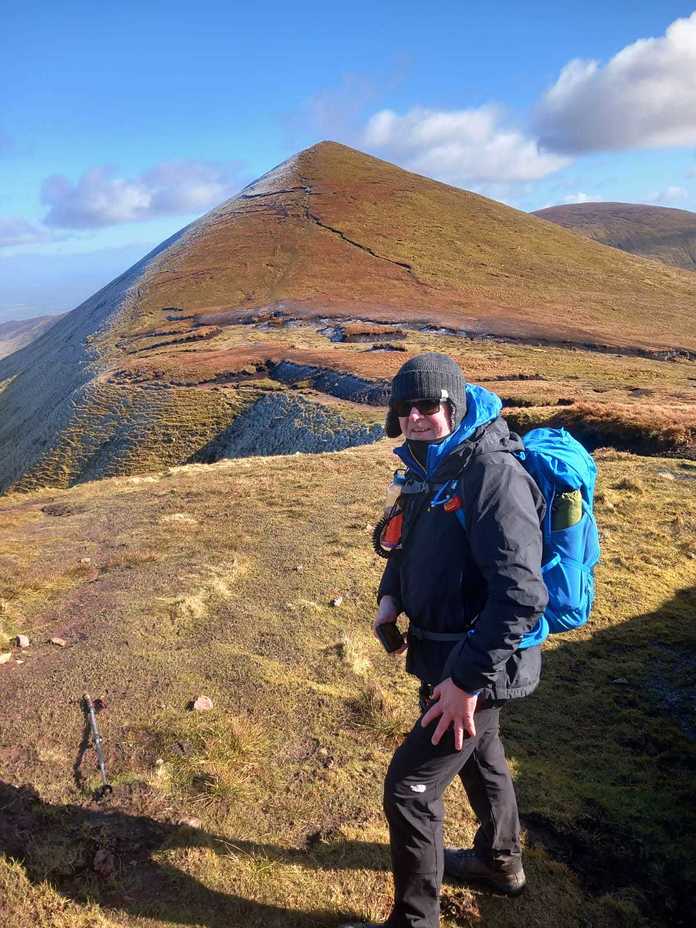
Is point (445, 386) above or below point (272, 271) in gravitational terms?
below

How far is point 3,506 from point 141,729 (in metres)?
15.1

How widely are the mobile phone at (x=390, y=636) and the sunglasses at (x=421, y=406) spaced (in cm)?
147

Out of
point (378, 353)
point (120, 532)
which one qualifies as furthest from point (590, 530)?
point (378, 353)

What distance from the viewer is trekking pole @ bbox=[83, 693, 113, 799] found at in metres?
4.98

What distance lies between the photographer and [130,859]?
169 inches

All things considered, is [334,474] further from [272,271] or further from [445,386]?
[272,271]

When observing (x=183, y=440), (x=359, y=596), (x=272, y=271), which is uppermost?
(x=272, y=271)

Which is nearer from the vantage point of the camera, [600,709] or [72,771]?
[72,771]

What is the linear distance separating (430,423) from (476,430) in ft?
0.84

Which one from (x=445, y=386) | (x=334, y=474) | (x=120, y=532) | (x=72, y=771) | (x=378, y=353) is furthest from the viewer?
(x=378, y=353)

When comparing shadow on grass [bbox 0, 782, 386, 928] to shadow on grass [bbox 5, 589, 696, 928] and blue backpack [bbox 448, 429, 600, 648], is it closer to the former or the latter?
shadow on grass [bbox 5, 589, 696, 928]

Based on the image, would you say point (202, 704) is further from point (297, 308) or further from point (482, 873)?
point (297, 308)

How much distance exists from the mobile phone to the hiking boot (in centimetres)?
144

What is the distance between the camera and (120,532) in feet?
41.9
